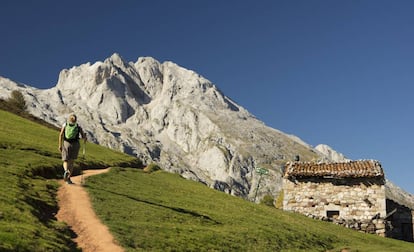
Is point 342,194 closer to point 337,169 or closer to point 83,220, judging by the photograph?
point 337,169

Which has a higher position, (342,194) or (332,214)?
(342,194)

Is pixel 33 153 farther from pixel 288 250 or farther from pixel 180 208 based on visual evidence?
pixel 288 250

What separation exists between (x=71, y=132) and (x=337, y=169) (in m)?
29.7

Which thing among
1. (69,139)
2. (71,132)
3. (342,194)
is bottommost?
(69,139)

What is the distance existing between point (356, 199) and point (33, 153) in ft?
→ 99.2

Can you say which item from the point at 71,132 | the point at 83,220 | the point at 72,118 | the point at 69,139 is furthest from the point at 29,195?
the point at 72,118

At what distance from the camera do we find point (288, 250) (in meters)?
23.8

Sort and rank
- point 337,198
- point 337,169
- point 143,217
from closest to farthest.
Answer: point 143,217 < point 337,198 < point 337,169

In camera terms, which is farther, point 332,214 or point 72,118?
point 332,214

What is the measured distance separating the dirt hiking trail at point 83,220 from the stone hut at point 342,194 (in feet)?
82.3

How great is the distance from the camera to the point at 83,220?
68.4 feet

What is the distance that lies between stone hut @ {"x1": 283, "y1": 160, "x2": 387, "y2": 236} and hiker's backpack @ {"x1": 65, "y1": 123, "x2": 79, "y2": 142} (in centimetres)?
2601

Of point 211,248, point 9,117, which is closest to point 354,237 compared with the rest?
point 211,248

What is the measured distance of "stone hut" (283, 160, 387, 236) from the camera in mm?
44188
